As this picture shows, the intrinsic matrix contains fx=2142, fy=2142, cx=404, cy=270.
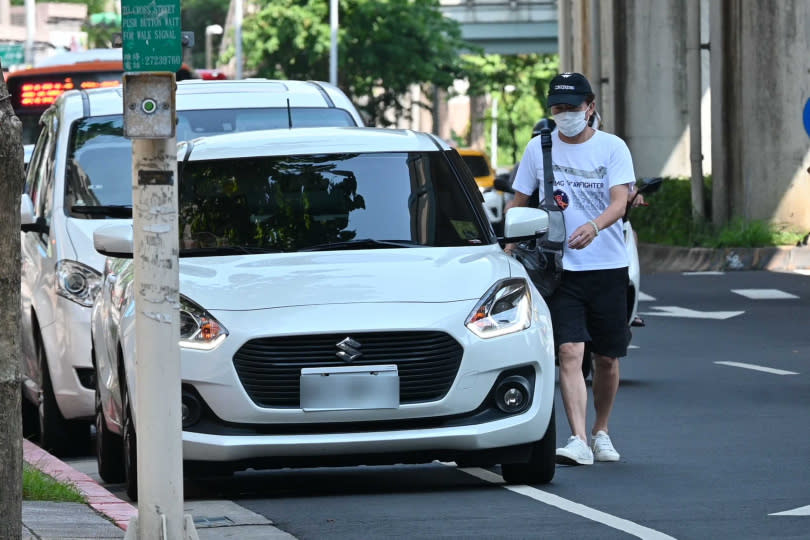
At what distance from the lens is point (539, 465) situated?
8906 millimetres

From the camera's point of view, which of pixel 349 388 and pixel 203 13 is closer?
pixel 349 388

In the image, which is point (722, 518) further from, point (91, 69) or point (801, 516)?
point (91, 69)

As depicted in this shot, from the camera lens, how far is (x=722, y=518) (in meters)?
7.86

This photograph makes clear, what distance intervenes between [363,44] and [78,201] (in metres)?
43.9

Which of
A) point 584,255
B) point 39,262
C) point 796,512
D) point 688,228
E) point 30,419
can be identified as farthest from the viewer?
point 688,228

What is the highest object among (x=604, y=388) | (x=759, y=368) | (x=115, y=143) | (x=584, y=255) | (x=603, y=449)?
(x=115, y=143)

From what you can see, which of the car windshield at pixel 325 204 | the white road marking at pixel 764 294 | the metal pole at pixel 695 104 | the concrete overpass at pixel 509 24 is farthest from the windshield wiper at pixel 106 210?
the concrete overpass at pixel 509 24

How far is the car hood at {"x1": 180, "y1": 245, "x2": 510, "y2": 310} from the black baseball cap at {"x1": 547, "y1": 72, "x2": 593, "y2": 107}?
3.65 ft

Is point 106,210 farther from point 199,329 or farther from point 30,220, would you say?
point 199,329

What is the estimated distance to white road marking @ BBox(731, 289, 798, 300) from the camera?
22.2 m

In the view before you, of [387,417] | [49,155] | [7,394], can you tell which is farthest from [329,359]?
[49,155]

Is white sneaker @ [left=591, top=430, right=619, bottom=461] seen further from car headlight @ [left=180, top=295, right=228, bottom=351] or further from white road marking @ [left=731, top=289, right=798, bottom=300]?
white road marking @ [left=731, top=289, right=798, bottom=300]

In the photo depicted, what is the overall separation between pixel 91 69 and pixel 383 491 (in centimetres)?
1795

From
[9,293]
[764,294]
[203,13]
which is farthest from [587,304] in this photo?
[203,13]
